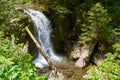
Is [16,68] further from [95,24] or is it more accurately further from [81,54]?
[81,54]

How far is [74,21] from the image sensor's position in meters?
12.1

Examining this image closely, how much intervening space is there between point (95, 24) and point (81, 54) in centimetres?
146

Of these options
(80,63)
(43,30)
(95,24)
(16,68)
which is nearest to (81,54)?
(80,63)

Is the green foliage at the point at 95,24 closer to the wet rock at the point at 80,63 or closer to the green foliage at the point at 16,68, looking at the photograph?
the wet rock at the point at 80,63

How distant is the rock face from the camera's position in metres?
10.5

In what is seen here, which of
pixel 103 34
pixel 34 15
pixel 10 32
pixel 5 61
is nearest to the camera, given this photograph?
pixel 5 61

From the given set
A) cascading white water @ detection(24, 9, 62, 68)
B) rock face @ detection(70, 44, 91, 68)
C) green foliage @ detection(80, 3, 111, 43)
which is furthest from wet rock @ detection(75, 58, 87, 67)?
cascading white water @ detection(24, 9, 62, 68)

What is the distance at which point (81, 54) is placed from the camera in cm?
1095

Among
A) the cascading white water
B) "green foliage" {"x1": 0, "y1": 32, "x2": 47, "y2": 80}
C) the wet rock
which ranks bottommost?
the wet rock

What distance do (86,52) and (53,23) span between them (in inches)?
87.8

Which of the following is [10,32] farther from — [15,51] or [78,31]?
[15,51]

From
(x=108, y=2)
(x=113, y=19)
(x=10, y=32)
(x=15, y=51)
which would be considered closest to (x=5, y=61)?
(x=15, y=51)

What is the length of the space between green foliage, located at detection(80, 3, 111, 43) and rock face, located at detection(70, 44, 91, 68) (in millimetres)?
390

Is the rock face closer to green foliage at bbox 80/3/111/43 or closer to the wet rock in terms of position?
the wet rock
